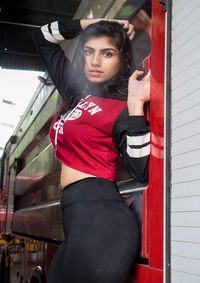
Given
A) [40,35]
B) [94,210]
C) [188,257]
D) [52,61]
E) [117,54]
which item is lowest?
[188,257]

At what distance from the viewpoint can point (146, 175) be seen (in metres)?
1.37

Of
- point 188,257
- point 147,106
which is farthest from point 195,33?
point 188,257

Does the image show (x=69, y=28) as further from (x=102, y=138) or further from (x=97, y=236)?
(x=97, y=236)

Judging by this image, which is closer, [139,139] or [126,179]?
[139,139]

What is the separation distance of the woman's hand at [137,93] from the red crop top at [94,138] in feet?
0.27

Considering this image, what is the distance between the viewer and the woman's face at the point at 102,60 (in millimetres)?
1766

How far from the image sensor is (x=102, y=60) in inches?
70.4

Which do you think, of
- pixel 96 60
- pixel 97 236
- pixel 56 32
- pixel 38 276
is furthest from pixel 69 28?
pixel 38 276

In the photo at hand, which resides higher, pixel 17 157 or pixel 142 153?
pixel 17 157

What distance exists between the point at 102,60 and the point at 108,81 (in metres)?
0.11

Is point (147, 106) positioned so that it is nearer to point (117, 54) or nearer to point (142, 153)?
point (142, 153)

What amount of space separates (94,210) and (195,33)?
30.8 inches

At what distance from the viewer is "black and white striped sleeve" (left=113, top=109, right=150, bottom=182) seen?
138cm

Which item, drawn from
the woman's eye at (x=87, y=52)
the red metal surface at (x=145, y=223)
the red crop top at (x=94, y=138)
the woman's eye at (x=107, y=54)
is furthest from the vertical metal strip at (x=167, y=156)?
the woman's eye at (x=87, y=52)
